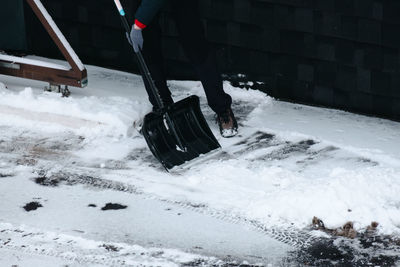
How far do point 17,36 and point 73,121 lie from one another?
1749mm

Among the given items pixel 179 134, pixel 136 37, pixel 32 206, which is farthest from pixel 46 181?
pixel 136 37

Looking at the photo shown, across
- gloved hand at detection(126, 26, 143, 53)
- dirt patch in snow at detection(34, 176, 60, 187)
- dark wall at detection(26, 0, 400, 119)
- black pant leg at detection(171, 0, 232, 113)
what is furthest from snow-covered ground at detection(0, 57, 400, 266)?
gloved hand at detection(126, 26, 143, 53)

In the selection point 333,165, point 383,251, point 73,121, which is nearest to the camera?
point 383,251

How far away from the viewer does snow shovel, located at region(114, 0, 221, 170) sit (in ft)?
20.5

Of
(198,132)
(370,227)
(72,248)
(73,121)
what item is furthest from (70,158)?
(370,227)

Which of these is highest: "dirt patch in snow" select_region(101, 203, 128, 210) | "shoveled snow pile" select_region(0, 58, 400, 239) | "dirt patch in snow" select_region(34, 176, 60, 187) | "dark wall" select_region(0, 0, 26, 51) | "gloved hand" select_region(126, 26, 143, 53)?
"gloved hand" select_region(126, 26, 143, 53)

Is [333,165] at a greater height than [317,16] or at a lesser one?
lesser

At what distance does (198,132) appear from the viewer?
21.4ft

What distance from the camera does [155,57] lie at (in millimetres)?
6727

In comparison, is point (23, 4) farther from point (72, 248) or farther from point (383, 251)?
point (383, 251)

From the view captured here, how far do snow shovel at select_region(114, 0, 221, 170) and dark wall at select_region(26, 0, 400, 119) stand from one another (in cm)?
78

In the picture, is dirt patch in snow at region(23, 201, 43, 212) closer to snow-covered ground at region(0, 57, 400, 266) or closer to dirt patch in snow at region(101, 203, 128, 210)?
snow-covered ground at region(0, 57, 400, 266)

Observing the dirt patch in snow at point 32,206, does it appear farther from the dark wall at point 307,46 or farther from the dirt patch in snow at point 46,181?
the dark wall at point 307,46

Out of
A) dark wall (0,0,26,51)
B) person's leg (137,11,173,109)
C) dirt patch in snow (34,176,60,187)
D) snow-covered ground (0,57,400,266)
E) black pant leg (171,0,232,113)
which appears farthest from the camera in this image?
dark wall (0,0,26,51)
